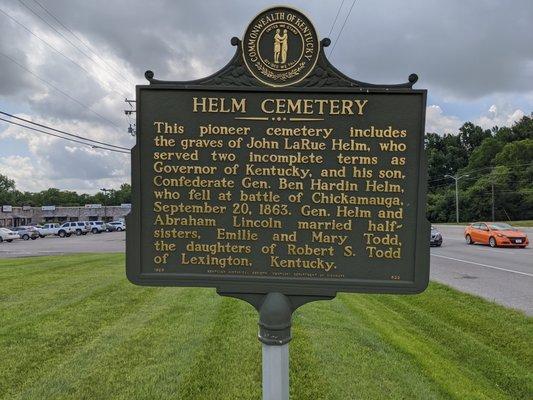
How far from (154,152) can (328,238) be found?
147 centimetres

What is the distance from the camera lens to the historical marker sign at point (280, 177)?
309 cm

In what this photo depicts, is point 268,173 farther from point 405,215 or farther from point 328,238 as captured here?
point 405,215

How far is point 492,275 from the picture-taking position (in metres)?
12.1

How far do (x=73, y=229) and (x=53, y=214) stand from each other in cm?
4380

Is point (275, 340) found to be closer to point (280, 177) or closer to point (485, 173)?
point (280, 177)

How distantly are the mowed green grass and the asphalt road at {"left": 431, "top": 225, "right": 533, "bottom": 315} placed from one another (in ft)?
4.11

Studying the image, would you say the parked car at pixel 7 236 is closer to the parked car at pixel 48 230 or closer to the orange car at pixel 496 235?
the parked car at pixel 48 230

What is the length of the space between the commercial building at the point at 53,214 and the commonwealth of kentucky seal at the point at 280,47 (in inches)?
2997

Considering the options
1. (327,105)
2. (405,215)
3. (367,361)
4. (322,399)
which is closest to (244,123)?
(327,105)

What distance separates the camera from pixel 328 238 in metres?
3.14

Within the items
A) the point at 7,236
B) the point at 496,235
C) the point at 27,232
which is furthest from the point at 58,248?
the point at 496,235

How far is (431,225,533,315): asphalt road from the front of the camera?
9.19 metres

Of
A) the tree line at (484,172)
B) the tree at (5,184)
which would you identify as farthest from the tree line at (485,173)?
the tree at (5,184)

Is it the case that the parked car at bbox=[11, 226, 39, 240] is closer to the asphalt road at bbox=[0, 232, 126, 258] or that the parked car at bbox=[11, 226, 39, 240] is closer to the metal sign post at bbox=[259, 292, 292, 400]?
the asphalt road at bbox=[0, 232, 126, 258]
